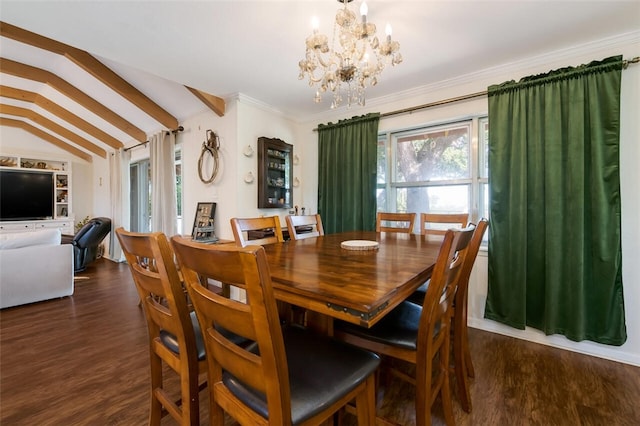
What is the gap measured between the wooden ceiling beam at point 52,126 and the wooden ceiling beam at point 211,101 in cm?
435

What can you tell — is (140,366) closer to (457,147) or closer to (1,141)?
(457,147)

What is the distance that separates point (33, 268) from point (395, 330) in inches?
156

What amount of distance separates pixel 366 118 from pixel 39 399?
350cm

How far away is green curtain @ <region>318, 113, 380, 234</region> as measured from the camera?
125 inches

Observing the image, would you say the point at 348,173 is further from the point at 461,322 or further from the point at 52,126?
the point at 52,126

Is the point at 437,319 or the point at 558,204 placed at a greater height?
the point at 558,204

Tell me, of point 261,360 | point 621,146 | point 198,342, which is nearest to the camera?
point 261,360

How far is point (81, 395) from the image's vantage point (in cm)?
159

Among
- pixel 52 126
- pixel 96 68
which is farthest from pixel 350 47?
pixel 52 126

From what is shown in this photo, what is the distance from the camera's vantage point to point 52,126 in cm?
536

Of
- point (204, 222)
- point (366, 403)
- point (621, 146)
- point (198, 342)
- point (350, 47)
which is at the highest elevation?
point (350, 47)

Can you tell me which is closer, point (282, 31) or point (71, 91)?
point (282, 31)

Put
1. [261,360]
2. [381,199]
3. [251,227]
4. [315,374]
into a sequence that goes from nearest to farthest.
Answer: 1. [261,360]
2. [315,374]
3. [251,227]
4. [381,199]

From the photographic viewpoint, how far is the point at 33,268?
3006mm
